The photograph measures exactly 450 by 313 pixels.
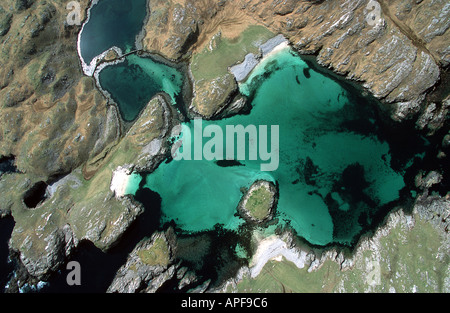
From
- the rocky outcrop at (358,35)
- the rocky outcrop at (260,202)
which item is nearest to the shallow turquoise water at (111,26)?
the rocky outcrop at (358,35)

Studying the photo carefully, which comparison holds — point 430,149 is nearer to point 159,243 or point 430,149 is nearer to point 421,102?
→ point 421,102

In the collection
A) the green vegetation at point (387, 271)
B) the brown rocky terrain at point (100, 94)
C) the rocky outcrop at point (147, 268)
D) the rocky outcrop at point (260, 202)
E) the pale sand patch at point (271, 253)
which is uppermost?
the brown rocky terrain at point (100, 94)

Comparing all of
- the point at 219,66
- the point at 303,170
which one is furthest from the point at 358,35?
the point at 303,170

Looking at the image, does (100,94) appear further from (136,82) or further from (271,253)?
(271,253)

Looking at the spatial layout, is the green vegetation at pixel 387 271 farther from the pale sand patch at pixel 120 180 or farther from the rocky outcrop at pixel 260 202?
the pale sand patch at pixel 120 180
